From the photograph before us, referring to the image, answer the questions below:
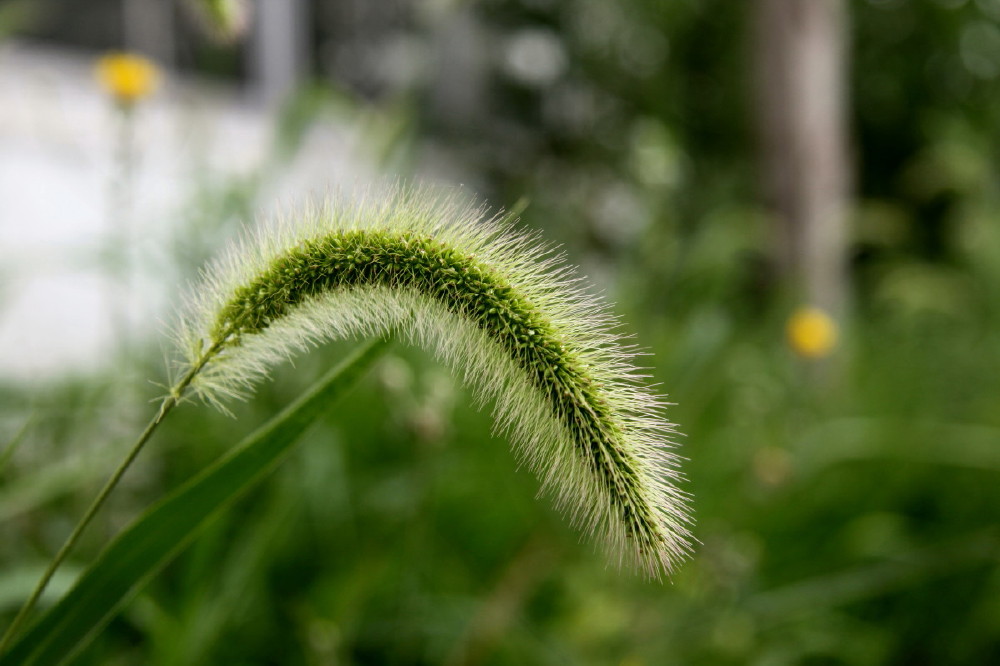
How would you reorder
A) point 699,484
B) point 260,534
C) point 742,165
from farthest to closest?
point 742,165
point 699,484
point 260,534

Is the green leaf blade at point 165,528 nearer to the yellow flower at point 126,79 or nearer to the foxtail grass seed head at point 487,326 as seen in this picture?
the foxtail grass seed head at point 487,326

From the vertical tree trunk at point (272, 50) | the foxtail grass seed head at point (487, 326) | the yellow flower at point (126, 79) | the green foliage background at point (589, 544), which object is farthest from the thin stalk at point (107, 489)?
the vertical tree trunk at point (272, 50)

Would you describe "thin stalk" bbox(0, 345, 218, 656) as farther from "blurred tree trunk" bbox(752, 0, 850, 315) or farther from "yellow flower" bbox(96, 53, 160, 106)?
"blurred tree trunk" bbox(752, 0, 850, 315)

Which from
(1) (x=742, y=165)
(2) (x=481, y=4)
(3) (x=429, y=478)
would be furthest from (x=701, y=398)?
(1) (x=742, y=165)

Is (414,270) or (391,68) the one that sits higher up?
(391,68)

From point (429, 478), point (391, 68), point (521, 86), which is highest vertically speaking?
point (521, 86)

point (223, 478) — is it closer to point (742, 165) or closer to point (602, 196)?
point (602, 196)
